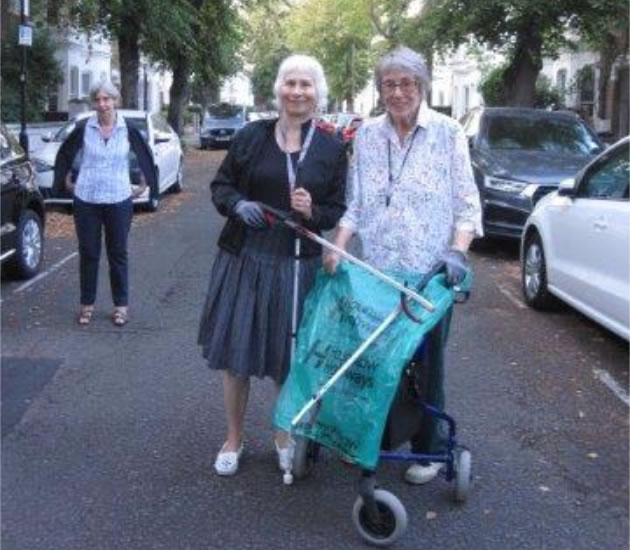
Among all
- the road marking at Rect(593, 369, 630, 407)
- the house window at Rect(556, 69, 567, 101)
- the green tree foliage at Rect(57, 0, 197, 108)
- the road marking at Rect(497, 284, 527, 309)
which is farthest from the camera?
the house window at Rect(556, 69, 567, 101)

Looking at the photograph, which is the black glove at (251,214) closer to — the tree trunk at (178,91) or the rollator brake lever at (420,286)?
the rollator brake lever at (420,286)

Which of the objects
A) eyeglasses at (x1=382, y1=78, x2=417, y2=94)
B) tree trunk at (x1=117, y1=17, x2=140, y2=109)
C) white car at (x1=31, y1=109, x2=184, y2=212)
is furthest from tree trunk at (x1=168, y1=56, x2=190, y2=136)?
eyeglasses at (x1=382, y1=78, x2=417, y2=94)

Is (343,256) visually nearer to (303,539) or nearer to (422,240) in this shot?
(422,240)

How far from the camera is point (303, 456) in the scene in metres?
4.45

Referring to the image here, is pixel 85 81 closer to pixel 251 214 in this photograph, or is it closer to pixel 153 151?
pixel 153 151

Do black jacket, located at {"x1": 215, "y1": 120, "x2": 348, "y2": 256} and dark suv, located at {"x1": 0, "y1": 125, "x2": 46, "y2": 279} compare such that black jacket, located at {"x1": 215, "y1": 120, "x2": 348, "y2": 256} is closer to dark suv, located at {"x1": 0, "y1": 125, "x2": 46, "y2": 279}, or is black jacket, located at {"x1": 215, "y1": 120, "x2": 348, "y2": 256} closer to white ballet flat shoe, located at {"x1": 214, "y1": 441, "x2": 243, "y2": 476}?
white ballet flat shoe, located at {"x1": 214, "y1": 441, "x2": 243, "y2": 476}

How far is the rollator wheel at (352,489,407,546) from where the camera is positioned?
3908 mm

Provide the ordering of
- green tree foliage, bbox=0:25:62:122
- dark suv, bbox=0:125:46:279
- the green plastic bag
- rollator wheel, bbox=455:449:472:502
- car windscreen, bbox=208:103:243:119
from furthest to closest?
car windscreen, bbox=208:103:243:119 → green tree foliage, bbox=0:25:62:122 → dark suv, bbox=0:125:46:279 → rollator wheel, bbox=455:449:472:502 → the green plastic bag

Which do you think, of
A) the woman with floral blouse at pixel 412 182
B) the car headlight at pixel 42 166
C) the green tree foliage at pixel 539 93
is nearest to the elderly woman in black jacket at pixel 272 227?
the woman with floral blouse at pixel 412 182

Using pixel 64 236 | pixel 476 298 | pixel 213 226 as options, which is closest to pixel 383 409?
pixel 476 298

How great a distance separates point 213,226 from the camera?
14.0 metres

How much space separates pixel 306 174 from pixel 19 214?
17.5ft

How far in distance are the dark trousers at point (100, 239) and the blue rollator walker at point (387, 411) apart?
3.59 metres

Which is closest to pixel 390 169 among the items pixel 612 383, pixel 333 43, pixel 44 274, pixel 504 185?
pixel 612 383
